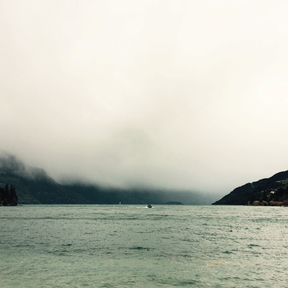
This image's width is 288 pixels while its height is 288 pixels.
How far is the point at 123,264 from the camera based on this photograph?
34.2 meters

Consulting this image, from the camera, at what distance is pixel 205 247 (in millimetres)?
46781

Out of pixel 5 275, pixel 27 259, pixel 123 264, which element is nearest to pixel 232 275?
pixel 123 264

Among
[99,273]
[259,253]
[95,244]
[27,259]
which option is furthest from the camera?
[95,244]

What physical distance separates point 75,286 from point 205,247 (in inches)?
1145

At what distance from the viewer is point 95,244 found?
166ft

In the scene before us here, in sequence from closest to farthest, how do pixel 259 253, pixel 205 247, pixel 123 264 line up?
pixel 123 264 → pixel 259 253 → pixel 205 247

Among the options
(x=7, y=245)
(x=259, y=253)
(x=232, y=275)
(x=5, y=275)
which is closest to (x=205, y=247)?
(x=259, y=253)

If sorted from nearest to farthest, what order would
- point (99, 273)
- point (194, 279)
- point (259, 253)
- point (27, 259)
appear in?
1. point (194, 279)
2. point (99, 273)
3. point (27, 259)
4. point (259, 253)

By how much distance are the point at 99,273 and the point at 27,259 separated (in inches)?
552

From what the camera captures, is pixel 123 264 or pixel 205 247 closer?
pixel 123 264

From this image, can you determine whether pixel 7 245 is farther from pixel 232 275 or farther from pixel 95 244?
pixel 232 275

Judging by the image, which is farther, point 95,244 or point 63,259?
point 95,244

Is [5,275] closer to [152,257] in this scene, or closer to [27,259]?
[27,259]

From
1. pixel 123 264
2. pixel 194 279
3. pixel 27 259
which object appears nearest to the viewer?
pixel 194 279
